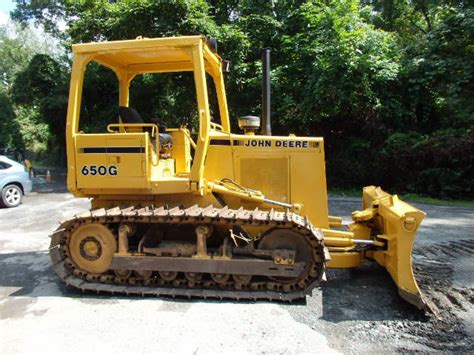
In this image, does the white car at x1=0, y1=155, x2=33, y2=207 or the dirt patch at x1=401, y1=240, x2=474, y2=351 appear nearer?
the dirt patch at x1=401, y1=240, x2=474, y2=351

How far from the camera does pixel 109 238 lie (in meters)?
4.57

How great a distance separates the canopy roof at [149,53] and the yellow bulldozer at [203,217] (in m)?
0.02

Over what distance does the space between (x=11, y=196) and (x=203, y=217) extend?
31.8 feet

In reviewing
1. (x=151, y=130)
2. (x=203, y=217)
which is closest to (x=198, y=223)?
(x=203, y=217)

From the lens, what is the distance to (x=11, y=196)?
1160 cm

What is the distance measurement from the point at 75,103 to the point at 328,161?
10751 mm

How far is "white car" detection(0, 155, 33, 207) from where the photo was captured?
1138 cm

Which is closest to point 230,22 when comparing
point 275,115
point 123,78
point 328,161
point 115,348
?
point 275,115

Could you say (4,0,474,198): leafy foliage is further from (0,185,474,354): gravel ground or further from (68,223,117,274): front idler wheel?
(68,223,117,274): front idler wheel

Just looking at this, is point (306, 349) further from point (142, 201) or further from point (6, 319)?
point (6, 319)

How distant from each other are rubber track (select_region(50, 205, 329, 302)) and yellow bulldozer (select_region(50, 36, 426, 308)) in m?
0.01

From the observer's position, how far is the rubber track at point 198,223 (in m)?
4.21

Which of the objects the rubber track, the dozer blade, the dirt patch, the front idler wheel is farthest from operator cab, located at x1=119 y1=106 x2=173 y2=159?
the dirt patch

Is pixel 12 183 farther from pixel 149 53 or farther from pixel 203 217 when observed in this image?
pixel 203 217
